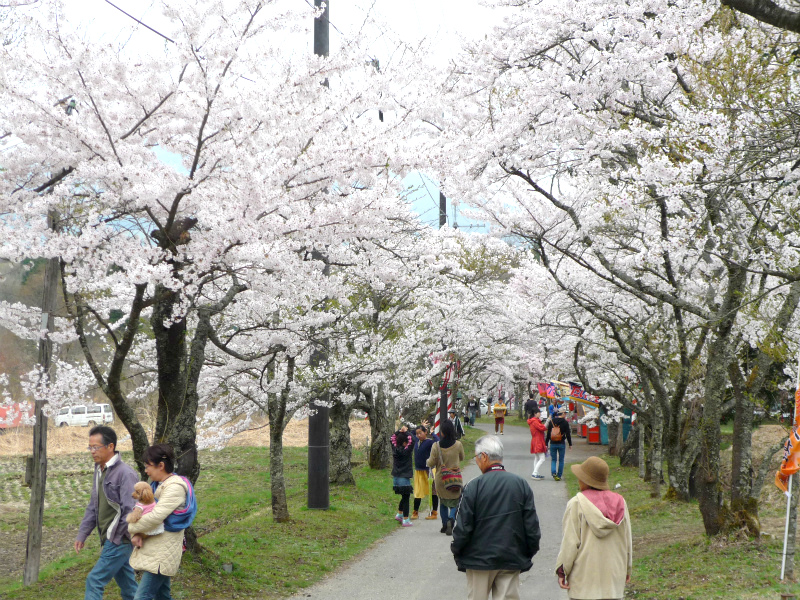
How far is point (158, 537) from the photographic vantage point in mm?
5676

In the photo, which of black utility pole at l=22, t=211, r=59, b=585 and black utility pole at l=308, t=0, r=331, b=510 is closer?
black utility pole at l=22, t=211, r=59, b=585

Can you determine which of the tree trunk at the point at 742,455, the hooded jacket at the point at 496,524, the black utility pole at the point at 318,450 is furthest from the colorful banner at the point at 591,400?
the hooded jacket at the point at 496,524

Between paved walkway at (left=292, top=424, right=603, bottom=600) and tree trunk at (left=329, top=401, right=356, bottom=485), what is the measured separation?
170 inches

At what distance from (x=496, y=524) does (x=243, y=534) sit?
7.28 metres

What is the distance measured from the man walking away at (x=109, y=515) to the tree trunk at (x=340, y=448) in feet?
38.1

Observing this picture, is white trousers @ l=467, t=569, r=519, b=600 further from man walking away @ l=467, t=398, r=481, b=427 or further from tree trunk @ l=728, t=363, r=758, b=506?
man walking away @ l=467, t=398, r=481, b=427

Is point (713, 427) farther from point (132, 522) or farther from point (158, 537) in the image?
point (132, 522)

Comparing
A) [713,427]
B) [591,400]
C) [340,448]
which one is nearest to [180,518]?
[713,427]

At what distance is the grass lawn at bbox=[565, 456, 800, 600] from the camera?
7.66 metres

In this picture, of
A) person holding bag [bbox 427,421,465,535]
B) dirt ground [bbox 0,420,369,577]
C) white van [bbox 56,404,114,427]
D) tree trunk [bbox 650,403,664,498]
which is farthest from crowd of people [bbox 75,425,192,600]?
white van [bbox 56,404,114,427]

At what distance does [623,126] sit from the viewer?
9.89 meters

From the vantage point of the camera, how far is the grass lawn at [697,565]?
25.1 feet

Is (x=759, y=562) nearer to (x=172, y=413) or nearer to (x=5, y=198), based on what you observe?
(x=172, y=413)

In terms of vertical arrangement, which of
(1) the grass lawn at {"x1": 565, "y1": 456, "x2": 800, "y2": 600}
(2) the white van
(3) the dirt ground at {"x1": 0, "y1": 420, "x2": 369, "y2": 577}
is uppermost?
(1) the grass lawn at {"x1": 565, "y1": 456, "x2": 800, "y2": 600}
